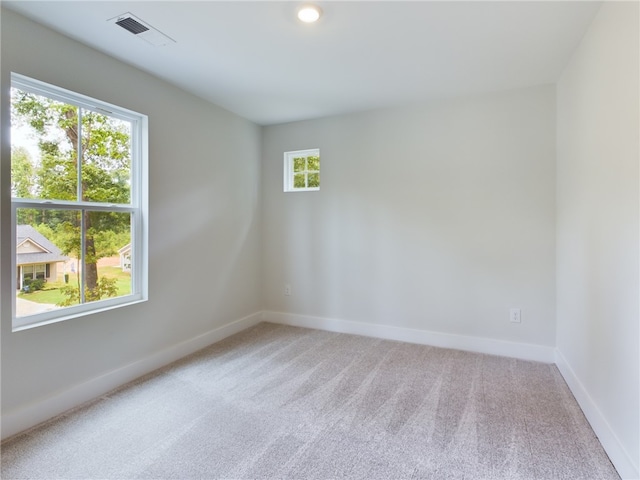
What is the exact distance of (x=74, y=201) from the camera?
225 cm

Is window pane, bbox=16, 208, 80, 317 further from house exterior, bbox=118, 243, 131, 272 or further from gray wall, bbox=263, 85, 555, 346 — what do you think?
gray wall, bbox=263, 85, 555, 346

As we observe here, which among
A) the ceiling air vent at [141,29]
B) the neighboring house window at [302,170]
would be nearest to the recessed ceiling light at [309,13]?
the ceiling air vent at [141,29]

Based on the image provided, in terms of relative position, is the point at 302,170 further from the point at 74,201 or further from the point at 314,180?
the point at 74,201

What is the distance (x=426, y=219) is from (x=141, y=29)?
283cm

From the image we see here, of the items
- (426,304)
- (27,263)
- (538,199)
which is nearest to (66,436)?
(27,263)

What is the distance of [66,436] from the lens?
6.17 feet

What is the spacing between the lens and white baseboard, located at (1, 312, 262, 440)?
1.91 m

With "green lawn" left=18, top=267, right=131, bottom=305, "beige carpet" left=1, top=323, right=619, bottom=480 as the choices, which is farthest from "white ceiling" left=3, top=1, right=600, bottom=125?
"beige carpet" left=1, top=323, right=619, bottom=480

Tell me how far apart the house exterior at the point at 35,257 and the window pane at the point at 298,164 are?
2568 mm

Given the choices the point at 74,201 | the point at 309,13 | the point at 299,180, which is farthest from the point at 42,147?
the point at 299,180

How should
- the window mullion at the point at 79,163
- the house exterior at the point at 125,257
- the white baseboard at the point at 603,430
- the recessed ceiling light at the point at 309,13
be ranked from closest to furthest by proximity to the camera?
the white baseboard at the point at 603,430, the recessed ceiling light at the point at 309,13, the window mullion at the point at 79,163, the house exterior at the point at 125,257

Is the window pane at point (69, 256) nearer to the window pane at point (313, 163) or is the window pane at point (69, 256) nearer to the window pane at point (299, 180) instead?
the window pane at point (299, 180)

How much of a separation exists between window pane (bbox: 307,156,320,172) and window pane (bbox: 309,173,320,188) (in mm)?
63

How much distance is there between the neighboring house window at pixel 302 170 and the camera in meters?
3.91
